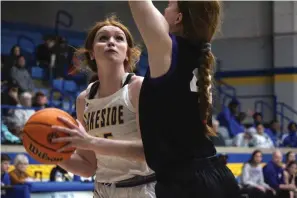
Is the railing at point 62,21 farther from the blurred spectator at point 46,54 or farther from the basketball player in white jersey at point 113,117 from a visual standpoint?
the basketball player in white jersey at point 113,117

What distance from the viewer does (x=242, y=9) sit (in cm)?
1800

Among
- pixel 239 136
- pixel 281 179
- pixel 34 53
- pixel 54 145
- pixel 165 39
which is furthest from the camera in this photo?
pixel 34 53

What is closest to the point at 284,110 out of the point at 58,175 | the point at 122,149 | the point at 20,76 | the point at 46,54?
the point at 46,54

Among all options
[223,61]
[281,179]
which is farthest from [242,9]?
[281,179]

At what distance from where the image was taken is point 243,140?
14.5 m

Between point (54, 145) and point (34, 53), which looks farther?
point (34, 53)

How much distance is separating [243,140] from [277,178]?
107 inches

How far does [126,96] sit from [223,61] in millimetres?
15363

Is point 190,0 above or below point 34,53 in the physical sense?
below

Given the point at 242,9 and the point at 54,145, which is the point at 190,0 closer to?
the point at 54,145

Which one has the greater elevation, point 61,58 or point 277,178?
point 61,58

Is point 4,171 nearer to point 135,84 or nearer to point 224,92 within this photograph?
point 135,84

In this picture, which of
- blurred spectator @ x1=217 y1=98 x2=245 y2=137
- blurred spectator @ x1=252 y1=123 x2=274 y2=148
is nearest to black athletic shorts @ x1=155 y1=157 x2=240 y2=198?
blurred spectator @ x1=252 y1=123 x2=274 y2=148

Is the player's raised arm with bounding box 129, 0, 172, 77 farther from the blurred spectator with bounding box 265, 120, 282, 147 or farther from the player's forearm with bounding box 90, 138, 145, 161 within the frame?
the blurred spectator with bounding box 265, 120, 282, 147
